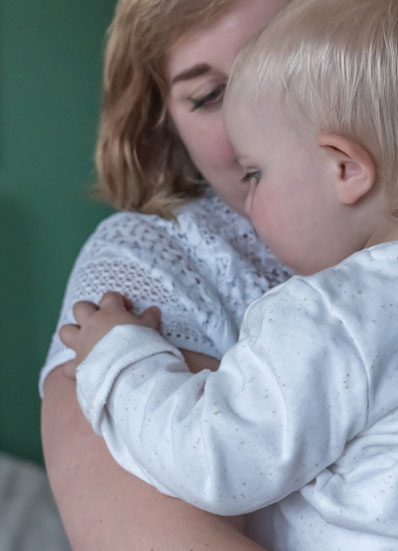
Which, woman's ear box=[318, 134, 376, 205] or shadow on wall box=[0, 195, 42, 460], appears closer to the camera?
woman's ear box=[318, 134, 376, 205]

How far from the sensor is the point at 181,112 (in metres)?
1.39

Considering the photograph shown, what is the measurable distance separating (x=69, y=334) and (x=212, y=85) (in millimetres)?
497

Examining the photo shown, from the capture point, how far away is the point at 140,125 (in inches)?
61.8

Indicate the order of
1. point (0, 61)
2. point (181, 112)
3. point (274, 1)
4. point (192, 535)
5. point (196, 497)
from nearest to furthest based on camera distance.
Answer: point (196, 497) < point (192, 535) < point (274, 1) < point (181, 112) < point (0, 61)

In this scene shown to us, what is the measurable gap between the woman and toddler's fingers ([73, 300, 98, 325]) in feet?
0.12

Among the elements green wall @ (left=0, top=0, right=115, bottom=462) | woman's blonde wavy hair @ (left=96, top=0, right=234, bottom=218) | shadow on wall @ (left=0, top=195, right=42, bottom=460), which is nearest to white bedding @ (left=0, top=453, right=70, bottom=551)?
shadow on wall @ (left=0, top=195, right=42, bottom=460)

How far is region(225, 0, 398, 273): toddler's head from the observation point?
0.89m

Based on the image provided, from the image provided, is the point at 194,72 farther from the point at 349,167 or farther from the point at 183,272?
the point at 349,167

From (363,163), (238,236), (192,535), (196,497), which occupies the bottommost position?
(192,535)

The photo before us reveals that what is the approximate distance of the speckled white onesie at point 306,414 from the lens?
754 millimetres

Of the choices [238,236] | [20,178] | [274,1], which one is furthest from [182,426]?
[20,178]

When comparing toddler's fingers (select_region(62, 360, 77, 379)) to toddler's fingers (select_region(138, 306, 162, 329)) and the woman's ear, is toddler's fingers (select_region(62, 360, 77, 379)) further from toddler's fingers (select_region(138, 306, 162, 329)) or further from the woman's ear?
the woman's ear

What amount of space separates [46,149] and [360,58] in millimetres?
1818

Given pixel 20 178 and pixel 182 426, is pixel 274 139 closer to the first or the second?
pixel 182 426
